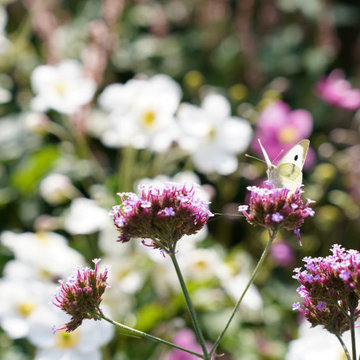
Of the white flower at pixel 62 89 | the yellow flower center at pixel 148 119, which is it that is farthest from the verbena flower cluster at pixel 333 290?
the white flower at pixel 62 89

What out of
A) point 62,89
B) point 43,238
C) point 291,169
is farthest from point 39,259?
point 291,169

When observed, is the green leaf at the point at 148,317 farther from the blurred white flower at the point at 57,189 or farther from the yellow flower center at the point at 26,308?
the blurred white flower at the point at 57,189

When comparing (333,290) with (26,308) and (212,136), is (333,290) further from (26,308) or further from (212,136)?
(212,136)

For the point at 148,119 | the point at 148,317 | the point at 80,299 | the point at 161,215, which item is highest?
the point at 148,119

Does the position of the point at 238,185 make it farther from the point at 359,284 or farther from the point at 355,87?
the point at 359,284

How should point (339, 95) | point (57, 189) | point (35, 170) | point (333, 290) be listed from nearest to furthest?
point (333, 290) → point (57, 189) → point (35, 170) → point (339, 95)

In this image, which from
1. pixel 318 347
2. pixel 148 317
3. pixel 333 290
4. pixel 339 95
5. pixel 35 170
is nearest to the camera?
pixel 333 290

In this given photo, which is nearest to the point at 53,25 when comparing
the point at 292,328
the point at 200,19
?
the point at 200,19
